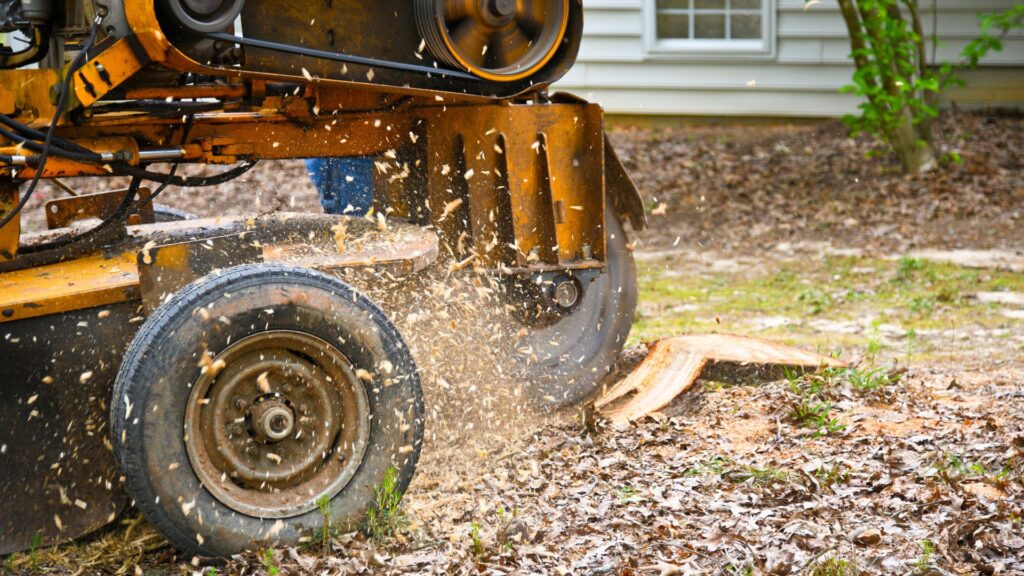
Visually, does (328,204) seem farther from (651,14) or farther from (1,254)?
(651,14)

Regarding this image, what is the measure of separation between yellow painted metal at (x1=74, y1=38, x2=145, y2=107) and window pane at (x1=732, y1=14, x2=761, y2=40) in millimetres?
10871

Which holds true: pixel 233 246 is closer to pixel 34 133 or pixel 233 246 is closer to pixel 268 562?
pixel 34 133

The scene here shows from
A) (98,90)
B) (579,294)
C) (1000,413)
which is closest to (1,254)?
(98,90)

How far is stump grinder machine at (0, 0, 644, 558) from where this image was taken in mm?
3816

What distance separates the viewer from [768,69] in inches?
536

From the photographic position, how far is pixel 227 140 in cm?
469

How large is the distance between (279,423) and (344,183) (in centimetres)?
189


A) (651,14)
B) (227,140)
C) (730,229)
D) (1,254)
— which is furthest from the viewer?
(651,14)

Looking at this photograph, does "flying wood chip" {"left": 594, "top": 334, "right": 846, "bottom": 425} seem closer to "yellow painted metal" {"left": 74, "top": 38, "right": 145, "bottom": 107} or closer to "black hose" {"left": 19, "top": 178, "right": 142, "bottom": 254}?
"black hose" {"left": 19, "top": 178, "right": 142, "bottom": 254}

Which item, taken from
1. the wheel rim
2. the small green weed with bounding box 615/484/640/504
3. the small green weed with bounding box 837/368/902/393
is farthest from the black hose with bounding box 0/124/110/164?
the small green weed with bounding box 837/368/902/393

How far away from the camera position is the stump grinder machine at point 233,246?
150 inches

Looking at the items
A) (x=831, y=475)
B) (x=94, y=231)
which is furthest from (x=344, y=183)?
(x=831, y=475)

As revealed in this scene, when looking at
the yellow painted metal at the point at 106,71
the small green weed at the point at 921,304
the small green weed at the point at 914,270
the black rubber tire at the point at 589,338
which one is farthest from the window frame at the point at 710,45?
the yellow painted metal at the point at 106,71

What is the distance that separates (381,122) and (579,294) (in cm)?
122
